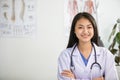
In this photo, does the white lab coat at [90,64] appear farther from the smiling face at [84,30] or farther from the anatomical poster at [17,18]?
the anatomical poster at [17,18]

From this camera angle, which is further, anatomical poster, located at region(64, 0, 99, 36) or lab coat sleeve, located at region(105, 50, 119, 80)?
anatomical poster, located at region(64, 0, 99, 36)

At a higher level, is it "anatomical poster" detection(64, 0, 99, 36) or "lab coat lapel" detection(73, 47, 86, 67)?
"anatomical poster" detection(64, 0, 99, 36)

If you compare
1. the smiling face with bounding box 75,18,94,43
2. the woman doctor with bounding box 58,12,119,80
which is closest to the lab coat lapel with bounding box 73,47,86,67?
the woman doctor with bounding box 58,12,119,80

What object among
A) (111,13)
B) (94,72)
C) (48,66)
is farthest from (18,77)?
(94,72)

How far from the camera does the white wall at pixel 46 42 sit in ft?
10.9

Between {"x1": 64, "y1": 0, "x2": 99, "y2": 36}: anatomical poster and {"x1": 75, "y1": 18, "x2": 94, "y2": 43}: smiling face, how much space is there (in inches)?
65.7

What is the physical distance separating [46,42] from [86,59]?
1.74 m

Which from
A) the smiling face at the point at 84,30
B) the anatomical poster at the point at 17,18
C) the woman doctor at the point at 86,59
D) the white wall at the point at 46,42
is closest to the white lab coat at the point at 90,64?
the woman doctor at the point at 86,59

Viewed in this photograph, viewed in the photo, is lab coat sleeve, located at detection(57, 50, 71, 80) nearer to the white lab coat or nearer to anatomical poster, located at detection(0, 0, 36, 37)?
the white lab coat

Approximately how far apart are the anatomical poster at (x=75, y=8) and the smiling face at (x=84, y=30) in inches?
65.7

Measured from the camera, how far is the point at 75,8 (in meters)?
3.33

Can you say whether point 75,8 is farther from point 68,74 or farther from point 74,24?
point 68,74

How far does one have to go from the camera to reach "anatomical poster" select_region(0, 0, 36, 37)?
11.0 ft

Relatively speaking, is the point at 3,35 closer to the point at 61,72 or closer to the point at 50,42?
the point at 50,42
